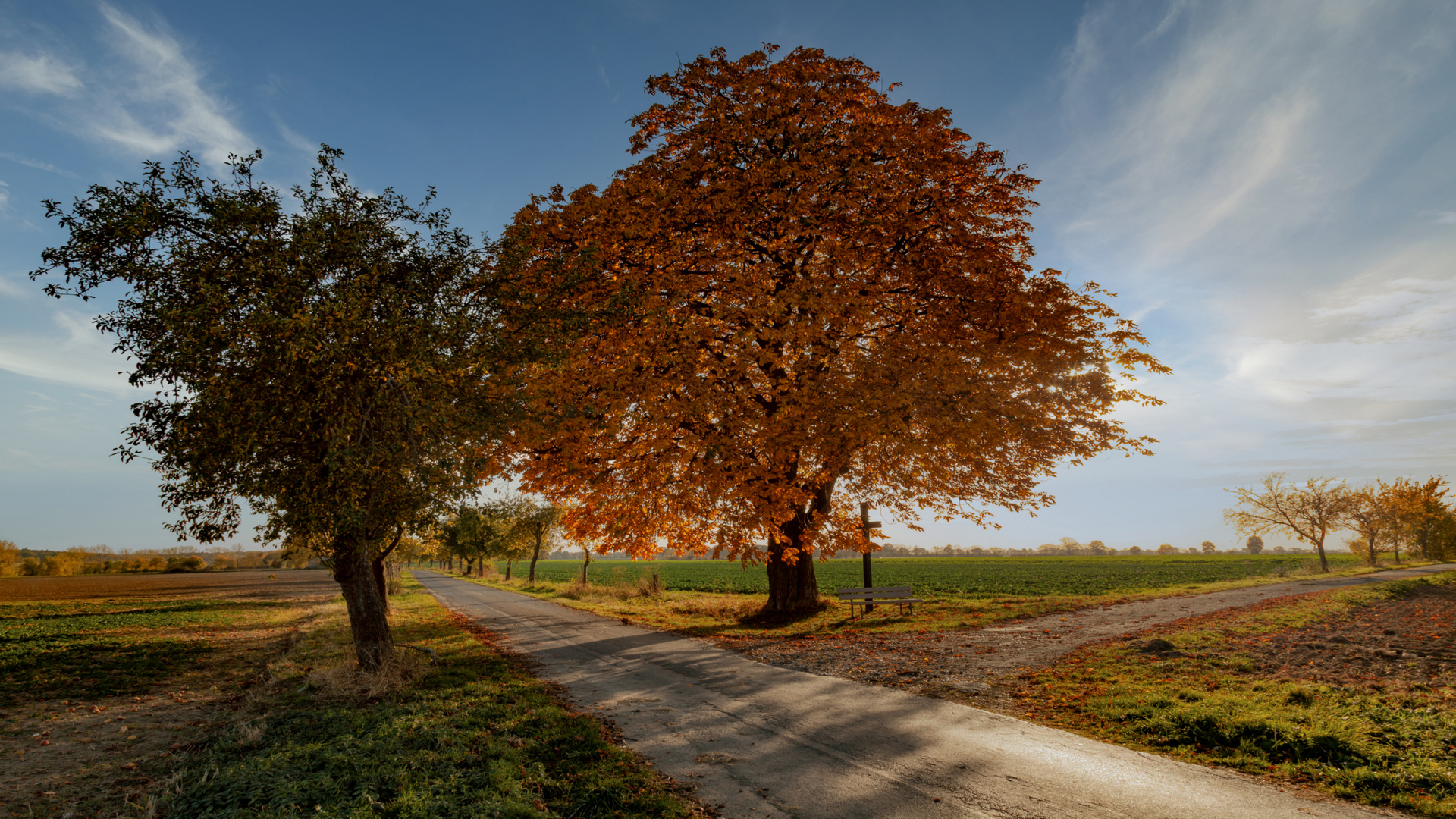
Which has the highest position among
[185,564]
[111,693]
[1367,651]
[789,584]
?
[789,584]

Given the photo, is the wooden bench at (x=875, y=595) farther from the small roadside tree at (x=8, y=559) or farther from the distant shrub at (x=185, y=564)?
the distant shrub at (x=185, y=564)

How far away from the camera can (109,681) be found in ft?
42.9

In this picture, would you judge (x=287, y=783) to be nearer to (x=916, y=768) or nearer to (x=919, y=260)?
(x=916, y=768)

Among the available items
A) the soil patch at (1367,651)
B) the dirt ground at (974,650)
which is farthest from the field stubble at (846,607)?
the soil patch at (1367,651)

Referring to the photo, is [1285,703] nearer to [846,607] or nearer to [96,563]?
[846,607]

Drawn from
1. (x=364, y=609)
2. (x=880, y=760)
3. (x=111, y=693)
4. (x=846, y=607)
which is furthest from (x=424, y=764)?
(x=846, y=607)

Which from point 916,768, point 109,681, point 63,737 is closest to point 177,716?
point 63,737

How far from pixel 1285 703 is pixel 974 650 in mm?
5420

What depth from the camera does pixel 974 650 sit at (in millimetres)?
12805

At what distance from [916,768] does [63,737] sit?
12.5 meters

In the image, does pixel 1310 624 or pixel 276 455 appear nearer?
pixel 276 455

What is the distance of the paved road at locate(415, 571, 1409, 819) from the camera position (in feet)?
17.5

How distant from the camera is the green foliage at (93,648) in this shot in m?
12.7

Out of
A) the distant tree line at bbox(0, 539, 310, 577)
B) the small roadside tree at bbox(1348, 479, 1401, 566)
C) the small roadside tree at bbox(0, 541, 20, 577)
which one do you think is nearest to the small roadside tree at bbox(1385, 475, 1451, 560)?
the small roadside tree at bbox(1348, 479, 1401, 566)
